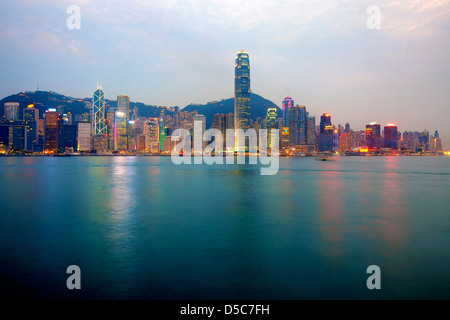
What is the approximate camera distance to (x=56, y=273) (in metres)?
15.3

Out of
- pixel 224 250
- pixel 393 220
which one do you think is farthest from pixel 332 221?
pixel 224 250

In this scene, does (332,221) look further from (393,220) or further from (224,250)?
(224,250)

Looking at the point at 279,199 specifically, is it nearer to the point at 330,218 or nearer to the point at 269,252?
the point at 330,218

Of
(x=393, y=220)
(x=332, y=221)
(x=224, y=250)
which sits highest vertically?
(x=224, y=250)

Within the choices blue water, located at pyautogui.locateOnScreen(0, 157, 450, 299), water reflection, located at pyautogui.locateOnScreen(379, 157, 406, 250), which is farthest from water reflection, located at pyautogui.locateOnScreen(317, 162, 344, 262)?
water reflection, located at pyautogui.locateOnScreen(379, 157, 406, 250)

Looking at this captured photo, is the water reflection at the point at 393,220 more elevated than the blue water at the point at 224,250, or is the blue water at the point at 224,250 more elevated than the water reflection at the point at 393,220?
the blue water at the point at 224,250

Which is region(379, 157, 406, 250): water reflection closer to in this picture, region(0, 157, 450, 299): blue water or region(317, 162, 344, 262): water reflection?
region(0, 157, 450, 299): blue water

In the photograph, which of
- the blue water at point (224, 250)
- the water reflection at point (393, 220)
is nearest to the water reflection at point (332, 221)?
the blue water at point (224, 250)

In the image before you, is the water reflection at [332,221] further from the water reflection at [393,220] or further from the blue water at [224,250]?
the water reflection at [393,220]

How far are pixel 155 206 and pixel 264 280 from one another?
24.7 metres

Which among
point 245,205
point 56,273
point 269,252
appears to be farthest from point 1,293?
point 245,205

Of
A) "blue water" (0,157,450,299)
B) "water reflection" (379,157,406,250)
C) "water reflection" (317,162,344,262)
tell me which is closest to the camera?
"blue water" (0,157,450,299)

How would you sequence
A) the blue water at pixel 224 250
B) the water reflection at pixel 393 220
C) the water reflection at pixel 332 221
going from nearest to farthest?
the blue water at pixel 224 250
the water reflection at pixel 332 221
the water reflection at pixel 393 220
